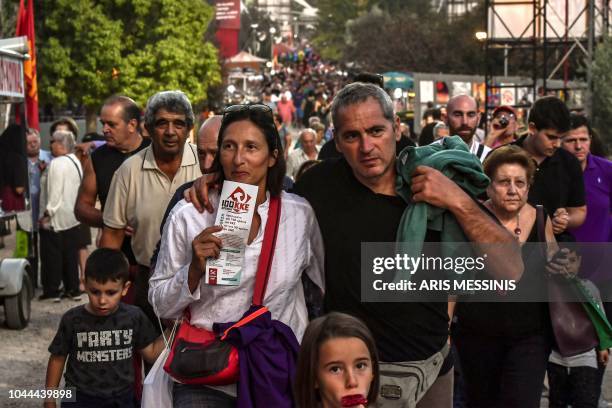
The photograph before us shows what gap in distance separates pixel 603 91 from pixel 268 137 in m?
22.6

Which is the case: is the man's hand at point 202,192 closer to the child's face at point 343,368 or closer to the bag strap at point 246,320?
the bag strap at point 246,320

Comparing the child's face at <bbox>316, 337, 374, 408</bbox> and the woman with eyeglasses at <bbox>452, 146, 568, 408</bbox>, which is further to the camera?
the woman with eyeglasses at <bbox>452, 146, 568, 408</bbox>

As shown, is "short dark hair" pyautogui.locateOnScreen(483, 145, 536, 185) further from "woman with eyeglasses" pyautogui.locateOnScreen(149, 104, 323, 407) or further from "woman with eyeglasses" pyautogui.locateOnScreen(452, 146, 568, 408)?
"woman with eyeglasses" pyautogui.locateOnScreen(149, 104, 323, 407)

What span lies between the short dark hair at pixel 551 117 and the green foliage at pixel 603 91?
18.8 metres

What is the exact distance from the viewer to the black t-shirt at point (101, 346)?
22.2 ft

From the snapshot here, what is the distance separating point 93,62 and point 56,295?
34.9 meters

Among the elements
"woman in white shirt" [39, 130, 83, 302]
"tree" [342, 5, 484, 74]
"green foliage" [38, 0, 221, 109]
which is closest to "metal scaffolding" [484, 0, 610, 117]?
"woman in white shirt" [39, 130, 83, 302]

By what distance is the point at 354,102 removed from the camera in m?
4.54

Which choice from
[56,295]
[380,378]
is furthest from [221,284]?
→ [56,295]

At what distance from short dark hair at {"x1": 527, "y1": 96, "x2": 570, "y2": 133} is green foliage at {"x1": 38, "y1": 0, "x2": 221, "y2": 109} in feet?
133

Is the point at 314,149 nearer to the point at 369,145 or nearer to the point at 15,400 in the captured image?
the point at 15,400

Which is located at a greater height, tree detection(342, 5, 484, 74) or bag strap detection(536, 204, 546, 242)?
tree detection(342, 5, 484, 74)

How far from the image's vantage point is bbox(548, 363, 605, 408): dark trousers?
7492mm

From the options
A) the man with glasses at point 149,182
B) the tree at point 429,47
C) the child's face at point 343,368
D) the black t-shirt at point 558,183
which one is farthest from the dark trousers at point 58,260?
the tree at point 429,47
